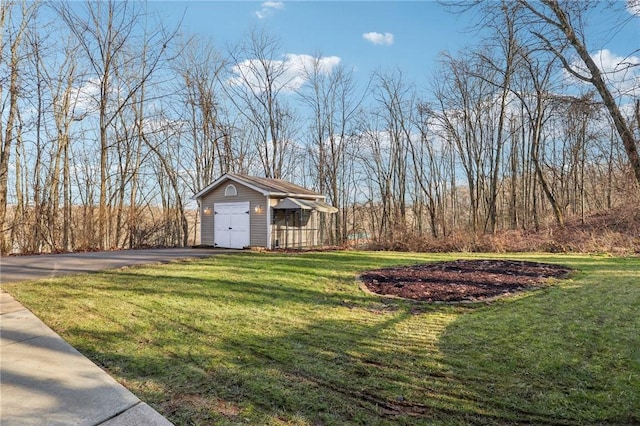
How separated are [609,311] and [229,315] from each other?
4.70 meters

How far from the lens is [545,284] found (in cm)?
592

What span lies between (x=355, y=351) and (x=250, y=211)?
38.0 ft

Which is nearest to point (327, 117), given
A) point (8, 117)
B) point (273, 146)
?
point (273, 146)

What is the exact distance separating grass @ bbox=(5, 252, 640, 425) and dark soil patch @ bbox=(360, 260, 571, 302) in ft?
1.46

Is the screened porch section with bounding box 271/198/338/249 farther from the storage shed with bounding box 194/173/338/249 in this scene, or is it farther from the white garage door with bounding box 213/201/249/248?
the white garage door with bounding box 213/201/249/248

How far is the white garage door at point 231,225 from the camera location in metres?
14.5

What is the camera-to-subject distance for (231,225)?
14.9 m

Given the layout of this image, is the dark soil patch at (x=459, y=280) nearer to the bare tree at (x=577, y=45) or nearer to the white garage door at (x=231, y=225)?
the bare tree at (x=577, y=45)

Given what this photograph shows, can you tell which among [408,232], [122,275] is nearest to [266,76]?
[408,232]

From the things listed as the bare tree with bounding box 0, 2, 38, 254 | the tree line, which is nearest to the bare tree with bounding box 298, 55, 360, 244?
the tree line

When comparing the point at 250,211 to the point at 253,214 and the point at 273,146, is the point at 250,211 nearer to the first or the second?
the point at 253,214

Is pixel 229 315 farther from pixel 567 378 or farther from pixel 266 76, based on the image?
pixel 266 76

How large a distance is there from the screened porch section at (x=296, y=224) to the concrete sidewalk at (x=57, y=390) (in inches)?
420

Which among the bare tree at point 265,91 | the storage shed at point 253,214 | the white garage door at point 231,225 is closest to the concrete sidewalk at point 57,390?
the storage shed at point 253,214
